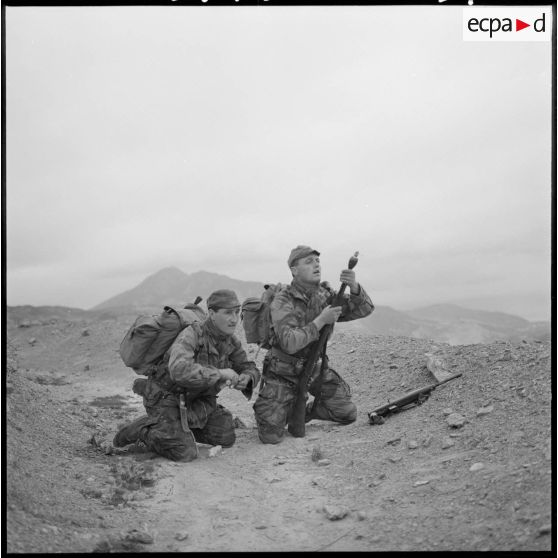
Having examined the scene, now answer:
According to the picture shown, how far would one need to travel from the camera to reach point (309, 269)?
6.57 metres

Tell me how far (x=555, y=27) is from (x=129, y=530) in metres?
5.49

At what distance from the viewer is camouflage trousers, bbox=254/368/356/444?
257 inches

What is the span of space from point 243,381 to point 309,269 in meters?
1.47

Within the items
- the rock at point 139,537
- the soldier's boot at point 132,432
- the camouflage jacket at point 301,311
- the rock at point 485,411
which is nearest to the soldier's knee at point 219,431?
the soldier's boot at point 132,432

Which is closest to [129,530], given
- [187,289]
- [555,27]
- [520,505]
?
[520,505]

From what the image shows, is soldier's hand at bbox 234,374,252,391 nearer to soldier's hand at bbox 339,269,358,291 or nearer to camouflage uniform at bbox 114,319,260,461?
camouflage uniform at bbox 114,319,260,461

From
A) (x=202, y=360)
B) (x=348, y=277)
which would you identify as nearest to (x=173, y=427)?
(x=202, y=360)

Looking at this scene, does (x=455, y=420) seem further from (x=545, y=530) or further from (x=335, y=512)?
(x=545, y=530)

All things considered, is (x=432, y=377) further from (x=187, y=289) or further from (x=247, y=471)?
(x=187, y=289)

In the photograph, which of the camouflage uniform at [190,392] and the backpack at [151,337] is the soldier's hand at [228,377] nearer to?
the camouflage uniform at [190,392]

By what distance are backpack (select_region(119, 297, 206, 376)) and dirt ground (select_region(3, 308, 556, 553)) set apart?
98 cm

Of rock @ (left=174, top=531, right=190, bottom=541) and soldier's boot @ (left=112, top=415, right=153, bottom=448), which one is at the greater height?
soldier's boot @ (left=112, top=415, right=153, bottom=448)

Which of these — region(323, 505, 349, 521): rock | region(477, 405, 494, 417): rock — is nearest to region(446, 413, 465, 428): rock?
region(477, 405, 494, 417): rock

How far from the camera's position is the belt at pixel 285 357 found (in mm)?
6727
